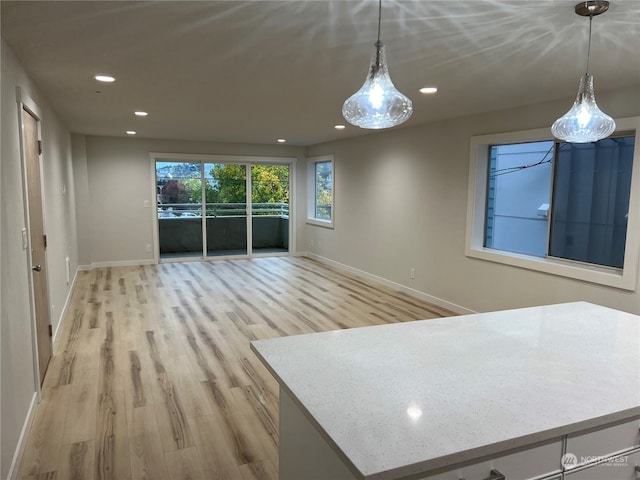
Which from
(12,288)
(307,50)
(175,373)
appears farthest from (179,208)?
(307,50)

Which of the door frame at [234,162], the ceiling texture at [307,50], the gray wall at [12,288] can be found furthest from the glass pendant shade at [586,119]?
the door frame at [234,162]

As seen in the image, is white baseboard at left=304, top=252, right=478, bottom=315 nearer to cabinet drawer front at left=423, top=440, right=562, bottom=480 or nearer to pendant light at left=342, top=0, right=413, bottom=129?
pendant light at left=342, top=0, right=413, bottom=129

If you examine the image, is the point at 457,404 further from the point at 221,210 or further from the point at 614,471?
the point at 221,210

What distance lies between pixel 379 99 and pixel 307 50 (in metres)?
1.18

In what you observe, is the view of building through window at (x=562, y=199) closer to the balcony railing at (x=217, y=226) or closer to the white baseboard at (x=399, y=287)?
the white baseboard at (x=399, y=287)

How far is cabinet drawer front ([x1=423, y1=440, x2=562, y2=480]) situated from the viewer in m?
1.11

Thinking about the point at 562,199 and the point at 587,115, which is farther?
the point at 562,199

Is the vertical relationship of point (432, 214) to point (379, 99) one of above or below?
below

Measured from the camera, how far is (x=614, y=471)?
1.35 metres

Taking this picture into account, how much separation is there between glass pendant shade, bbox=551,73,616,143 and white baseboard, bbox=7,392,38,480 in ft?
10.2

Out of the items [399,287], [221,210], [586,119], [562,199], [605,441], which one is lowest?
[399,287]

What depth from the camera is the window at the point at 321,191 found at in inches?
325

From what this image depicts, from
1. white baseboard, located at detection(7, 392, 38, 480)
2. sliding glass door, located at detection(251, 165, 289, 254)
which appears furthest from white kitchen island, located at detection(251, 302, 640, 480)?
sliding glass door, located at detection(251, 165, 289, 254)

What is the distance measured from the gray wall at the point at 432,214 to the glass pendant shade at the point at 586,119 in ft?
5.87
